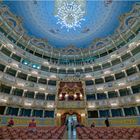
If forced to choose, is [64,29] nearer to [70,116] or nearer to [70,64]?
[70,64]

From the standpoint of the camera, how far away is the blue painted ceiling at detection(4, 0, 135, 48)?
1047 inches

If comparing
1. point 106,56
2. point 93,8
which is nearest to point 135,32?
point 106,56

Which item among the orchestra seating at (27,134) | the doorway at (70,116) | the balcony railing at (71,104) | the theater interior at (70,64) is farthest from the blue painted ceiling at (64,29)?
the orchestra seating at (27,134)

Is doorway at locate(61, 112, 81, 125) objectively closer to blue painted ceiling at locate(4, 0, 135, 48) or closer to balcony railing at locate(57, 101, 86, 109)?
balcony railing at locate(57, 101, 86, 109)

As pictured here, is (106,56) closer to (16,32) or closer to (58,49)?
(58,49)

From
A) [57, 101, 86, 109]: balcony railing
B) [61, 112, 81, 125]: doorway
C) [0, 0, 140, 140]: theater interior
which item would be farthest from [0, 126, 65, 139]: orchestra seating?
[61, 112, 81, 125]: doorway

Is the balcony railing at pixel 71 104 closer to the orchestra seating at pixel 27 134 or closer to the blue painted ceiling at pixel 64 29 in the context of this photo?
the orchestra seating at pixel 27 134

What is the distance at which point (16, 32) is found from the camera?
87.1 ft

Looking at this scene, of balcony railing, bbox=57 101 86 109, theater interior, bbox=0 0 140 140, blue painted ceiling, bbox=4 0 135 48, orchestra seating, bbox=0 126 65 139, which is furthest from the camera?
blue painted ceiling, bbox=4 0 135 48

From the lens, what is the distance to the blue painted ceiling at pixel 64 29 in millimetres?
26594

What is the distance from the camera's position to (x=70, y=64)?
99.4 ft

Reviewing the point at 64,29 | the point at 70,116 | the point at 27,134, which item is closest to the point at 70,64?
the point at 64,29

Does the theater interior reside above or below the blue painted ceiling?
below

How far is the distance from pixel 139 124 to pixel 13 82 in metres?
19.2
